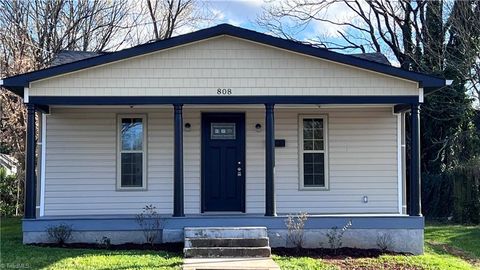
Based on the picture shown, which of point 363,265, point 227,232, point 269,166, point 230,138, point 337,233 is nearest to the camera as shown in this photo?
point 363,265

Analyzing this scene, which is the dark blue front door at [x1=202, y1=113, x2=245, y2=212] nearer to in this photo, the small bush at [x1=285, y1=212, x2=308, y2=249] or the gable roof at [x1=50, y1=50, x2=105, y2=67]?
the small bush at [x1=285, y1=212, x2=308, y2=249]

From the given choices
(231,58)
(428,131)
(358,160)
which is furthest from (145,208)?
(428,131)

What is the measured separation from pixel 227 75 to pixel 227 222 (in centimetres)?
288

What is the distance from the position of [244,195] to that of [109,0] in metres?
16.1

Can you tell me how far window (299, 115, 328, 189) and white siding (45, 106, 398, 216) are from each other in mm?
140

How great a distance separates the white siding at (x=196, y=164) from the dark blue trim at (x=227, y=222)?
4.85 feet

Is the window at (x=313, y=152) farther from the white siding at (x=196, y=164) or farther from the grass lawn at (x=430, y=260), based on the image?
the grass lawn at (x=430, y=260)

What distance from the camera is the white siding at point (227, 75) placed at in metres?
10.9

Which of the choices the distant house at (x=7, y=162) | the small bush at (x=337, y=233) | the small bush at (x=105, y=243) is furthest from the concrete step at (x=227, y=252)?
the distant house at (x=7, y=162)

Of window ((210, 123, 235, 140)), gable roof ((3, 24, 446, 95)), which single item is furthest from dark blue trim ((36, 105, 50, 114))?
window ((210, 123, 235, 140))

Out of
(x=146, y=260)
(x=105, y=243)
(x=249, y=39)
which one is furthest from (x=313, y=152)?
(x=146, y=260)

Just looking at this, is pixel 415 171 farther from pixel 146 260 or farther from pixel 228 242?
pixel 146 260

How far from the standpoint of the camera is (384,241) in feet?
35.4

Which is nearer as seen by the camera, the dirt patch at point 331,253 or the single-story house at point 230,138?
the dirt patch at point 331,253
